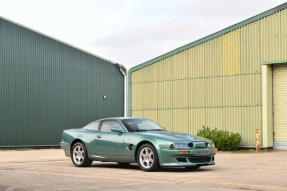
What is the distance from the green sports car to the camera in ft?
35.1

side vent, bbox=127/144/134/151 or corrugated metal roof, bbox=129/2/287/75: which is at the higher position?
corrugated metal roof, bbox=129/2/287/75

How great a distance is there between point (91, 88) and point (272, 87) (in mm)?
13810

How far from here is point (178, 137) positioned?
1102cm

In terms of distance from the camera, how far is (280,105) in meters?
20.6

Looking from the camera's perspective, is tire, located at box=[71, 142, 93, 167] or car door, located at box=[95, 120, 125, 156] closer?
car door, located at box=[95, 120, 125, 156]

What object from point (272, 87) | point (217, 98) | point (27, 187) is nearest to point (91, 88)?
point (217, 98)

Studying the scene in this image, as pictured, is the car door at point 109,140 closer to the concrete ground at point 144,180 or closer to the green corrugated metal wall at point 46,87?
the concrete ground at point 144,180

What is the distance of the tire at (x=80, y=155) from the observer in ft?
41.2

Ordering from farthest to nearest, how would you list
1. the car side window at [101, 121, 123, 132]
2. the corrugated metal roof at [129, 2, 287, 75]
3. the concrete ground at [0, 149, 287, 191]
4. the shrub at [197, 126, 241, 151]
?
the corrugated metal roof at [129, 2, 287, 75], the shrub at [197, 126, 241, 151], the car side window at [101, 121, 123, 132], the concrete ground at [0, 149, 287, 191]

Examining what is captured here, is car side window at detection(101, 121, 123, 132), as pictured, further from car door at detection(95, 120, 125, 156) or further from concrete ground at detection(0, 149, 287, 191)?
concrete ground at detection(0, 149, 287, 191)

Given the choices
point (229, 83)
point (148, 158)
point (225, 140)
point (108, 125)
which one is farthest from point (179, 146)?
point (229, 83)

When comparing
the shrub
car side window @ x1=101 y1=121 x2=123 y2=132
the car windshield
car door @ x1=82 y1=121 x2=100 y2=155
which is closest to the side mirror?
the car windshield

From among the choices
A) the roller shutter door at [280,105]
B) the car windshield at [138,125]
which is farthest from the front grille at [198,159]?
the roller shutter door at [280,105]

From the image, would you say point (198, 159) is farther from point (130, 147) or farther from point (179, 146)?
point (130, 147)
